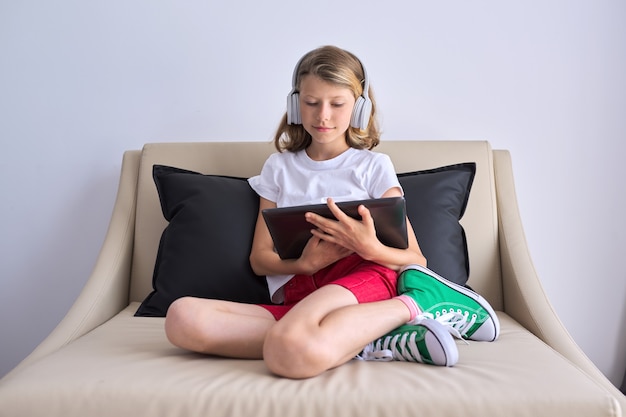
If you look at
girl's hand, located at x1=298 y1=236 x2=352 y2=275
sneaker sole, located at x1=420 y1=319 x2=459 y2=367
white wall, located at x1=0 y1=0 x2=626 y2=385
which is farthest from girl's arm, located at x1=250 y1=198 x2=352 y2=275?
white wall, located at x1=0 y1=0 x2=626 y2=385

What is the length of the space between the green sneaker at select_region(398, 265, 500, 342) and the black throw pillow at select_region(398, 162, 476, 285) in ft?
0.75

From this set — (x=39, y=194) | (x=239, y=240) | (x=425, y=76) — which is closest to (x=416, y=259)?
(x=239, y=240)

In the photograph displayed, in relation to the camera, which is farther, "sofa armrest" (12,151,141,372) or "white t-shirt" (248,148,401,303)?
"white t-shirt" (248,148,401,303)

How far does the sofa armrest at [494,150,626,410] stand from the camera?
1.50 meters

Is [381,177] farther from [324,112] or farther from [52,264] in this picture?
[52,264]

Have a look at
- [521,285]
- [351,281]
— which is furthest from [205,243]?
[521,285]

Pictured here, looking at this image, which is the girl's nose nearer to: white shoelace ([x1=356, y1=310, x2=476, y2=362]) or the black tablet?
the black tablet

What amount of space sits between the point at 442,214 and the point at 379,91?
61 cm

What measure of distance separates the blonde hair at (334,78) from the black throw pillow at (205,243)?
184 mm

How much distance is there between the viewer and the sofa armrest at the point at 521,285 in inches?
58.9

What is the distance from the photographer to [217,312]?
1403 millimetres

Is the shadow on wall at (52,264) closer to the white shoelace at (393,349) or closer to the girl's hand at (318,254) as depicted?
the girl's hand at (318,254)

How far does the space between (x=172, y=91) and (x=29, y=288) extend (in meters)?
0.83

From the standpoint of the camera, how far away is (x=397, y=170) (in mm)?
1972
